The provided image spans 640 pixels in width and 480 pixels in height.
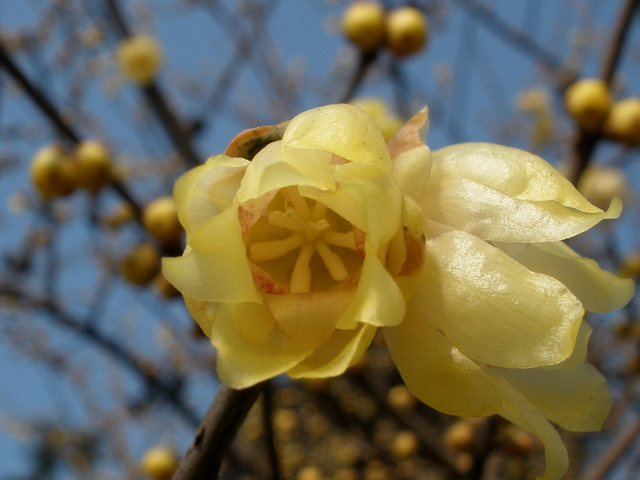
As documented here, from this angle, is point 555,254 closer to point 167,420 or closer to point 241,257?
point 241,257

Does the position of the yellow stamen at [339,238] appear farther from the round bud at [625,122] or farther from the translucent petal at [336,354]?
the round bud at [625,122]

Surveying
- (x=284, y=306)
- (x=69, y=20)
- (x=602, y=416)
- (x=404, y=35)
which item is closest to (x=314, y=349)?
(x=284, y=306)

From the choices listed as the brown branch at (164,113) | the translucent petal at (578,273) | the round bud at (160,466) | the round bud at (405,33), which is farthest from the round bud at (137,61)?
the translucent petal at (578,273)

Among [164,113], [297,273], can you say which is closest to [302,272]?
[297,273]

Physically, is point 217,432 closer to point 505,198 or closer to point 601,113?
point 505,198

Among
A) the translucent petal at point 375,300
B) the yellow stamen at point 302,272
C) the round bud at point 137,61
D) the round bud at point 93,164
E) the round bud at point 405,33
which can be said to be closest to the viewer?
the translucent petal at point 375,300

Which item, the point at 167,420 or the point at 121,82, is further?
the point at 167,420

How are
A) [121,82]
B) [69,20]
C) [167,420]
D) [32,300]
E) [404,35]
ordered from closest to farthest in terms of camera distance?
1. [404,35]
2. [32,300]
3. [121,82]
4. [69,20]
5. [167,420]
